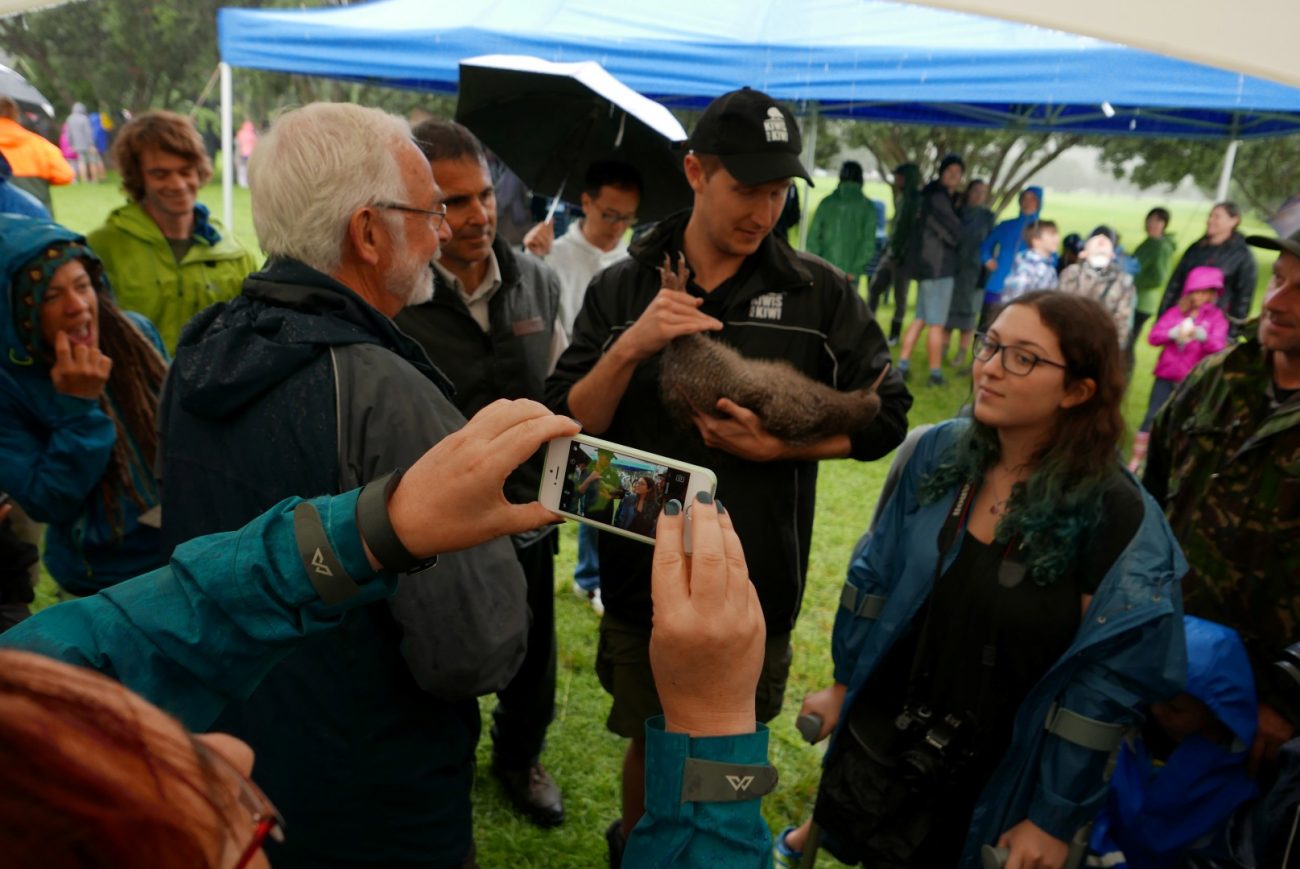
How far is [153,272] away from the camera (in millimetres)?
3635

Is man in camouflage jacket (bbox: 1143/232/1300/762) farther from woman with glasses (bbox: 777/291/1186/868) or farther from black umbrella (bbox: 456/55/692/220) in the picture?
black umbrella (bbox: 456/55/692/220)

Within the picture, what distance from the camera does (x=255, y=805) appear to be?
631 millimetres

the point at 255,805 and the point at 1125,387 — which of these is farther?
the point at 1125,387

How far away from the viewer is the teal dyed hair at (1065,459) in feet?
6.54

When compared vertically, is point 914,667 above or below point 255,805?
below

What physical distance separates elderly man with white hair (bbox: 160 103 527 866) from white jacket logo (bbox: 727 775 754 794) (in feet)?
2.51

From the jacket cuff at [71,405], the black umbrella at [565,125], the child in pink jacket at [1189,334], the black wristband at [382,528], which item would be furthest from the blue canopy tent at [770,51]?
the black wristband at [382,528]

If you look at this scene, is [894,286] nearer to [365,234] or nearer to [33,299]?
[33,299]

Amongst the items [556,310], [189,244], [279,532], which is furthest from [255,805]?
[189,244]

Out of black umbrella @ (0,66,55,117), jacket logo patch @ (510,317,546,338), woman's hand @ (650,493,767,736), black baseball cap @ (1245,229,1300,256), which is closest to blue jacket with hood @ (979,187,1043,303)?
black baseball cap @ (1245,229,1300,256)

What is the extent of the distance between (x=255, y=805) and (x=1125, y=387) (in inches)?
87.2

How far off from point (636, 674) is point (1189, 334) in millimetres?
6992

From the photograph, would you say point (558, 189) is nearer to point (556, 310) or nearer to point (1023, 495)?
point (556, 310)

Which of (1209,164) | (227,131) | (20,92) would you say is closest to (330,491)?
(20,92)
